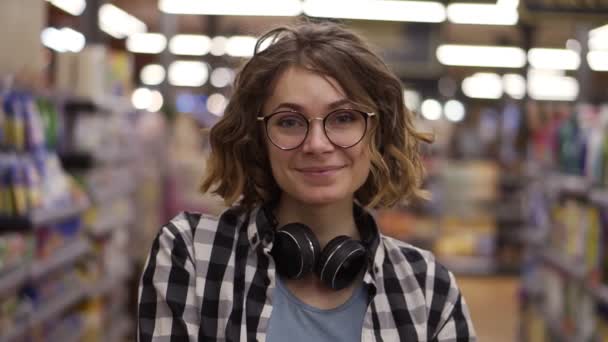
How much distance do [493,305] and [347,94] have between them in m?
8.71

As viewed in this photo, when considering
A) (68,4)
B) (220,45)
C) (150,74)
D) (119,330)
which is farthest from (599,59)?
(150,74)

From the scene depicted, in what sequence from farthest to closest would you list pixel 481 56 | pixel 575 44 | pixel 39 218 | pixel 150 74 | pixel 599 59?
1. pixel 150 74
2. pixel 481 56
3. pixel 599 59
4. pixel 575 44
5. pixel 39 218

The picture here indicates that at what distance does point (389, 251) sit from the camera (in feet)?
6.04

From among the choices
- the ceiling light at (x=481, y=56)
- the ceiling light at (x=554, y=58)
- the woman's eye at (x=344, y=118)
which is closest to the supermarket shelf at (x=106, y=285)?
the woman's eye at (x=344, y=118)

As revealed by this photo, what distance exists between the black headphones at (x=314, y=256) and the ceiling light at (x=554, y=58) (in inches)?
547

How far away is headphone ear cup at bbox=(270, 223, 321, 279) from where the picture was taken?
169 centimetres

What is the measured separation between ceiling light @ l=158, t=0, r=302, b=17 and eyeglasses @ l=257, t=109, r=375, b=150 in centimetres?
839

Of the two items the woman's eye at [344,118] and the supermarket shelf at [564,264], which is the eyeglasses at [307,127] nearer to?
the woman's eye at [344,118]

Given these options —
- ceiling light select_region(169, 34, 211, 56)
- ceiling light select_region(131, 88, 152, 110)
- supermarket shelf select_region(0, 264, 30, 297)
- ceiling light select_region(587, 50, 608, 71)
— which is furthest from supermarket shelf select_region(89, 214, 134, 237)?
ceiling light select_region(131, 88, 152, 110)

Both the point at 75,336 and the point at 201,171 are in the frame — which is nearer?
the point at 75,336

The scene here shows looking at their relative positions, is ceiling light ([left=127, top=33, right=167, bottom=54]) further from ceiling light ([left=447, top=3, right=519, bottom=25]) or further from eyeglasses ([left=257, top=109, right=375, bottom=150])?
eyeglasses ([left=257, top=109, right=375, bottom=150])

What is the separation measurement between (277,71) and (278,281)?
436 mm

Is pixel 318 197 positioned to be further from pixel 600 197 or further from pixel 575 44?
pixel 575 44

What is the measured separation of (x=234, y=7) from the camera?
34.9 feet
